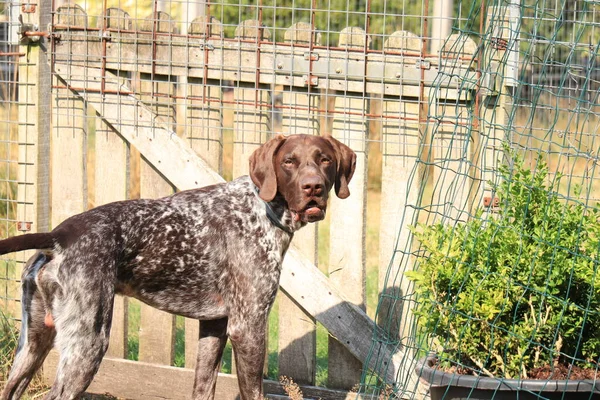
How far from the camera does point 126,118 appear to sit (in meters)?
5.59

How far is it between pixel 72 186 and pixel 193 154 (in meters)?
0.88

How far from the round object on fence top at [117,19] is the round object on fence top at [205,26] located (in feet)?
1.35

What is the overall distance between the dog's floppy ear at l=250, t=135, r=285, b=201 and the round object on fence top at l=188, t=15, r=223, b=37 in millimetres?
995

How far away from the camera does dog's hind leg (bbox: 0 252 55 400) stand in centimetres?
443

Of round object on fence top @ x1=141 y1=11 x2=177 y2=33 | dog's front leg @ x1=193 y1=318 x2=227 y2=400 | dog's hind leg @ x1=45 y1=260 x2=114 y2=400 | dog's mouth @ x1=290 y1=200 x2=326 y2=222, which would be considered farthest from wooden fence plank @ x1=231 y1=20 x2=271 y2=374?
dog's hind leg @ x1=45 y1=260 x2=114 y2=400

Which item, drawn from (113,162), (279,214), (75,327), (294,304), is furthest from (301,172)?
(113,162)

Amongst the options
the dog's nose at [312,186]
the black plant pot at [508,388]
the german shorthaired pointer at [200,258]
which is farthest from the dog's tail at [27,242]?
the black plant pot at [508,388]

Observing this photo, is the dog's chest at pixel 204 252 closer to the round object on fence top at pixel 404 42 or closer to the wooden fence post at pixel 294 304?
the wooden fence post at pixel 294 304

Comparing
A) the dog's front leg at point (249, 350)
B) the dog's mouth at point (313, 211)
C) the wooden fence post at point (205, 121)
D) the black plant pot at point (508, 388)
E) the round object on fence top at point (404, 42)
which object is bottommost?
the dog's front leg at point (249, 350)

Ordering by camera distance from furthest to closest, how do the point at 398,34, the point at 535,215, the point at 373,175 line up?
1. the point at 373,175
2. the point at 398,34
3. the point at 535,215

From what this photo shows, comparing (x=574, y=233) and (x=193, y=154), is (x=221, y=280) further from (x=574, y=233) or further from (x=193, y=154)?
(x=574, y=233)

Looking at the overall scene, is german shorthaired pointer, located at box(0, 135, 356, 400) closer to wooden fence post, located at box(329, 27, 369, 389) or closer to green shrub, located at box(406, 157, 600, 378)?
wooden fence post, located at box(329, 27, 369, 389)

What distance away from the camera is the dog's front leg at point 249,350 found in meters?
4.83

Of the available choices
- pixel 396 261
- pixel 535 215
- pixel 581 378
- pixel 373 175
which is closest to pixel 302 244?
pixel 396 261
